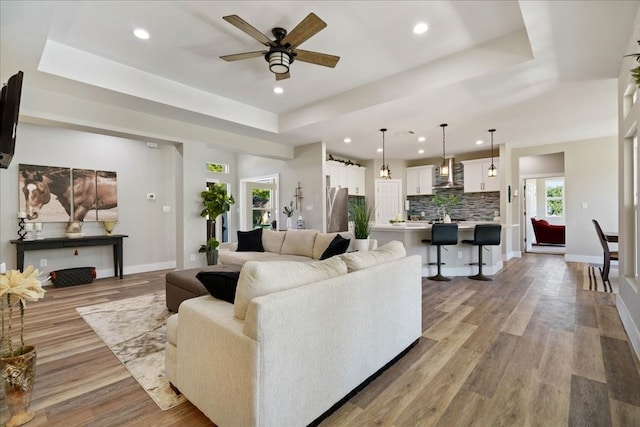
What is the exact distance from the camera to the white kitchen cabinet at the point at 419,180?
27.8ft

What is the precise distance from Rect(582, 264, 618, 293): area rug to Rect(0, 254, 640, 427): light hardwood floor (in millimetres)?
784

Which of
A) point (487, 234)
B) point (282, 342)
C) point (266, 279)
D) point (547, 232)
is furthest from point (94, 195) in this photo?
point (547, 232)

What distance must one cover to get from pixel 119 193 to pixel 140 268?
5.05ft

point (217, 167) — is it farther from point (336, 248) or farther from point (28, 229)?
point (336, 248)

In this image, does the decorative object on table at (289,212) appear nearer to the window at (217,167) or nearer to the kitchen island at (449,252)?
the kitchen island at (449,252)

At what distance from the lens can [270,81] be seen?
13.3ft

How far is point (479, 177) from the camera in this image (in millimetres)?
7668

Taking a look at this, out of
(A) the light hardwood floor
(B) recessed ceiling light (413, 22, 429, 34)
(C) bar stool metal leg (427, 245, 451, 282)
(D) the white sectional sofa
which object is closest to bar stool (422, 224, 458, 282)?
(C) bar stool metal leg (427, 245, 451, 282)

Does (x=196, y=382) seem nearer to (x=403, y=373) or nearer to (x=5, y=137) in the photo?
(x=403, y=373)

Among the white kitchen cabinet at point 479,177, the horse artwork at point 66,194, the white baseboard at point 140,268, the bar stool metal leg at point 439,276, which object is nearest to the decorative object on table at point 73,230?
the horse artwork at point 66,194

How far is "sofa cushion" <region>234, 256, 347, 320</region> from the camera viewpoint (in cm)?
148

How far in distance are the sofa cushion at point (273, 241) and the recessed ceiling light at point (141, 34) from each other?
3.21 metres

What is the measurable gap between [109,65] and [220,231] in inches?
211

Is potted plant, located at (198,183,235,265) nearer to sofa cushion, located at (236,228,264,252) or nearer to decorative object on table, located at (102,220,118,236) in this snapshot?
sofa cushion, located at (236,228,264,252)
